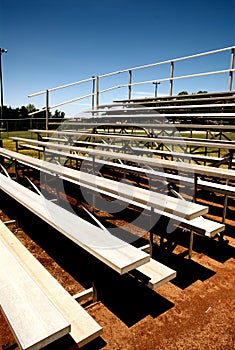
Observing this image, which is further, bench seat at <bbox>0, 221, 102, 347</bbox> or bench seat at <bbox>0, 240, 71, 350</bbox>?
bench seat at <bbox>0, 221, 102, 347</bbox>

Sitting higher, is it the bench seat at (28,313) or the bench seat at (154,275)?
the bench seat at (28,313)

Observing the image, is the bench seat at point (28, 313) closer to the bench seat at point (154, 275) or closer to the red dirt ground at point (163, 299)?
the red dirt ground at point (163, 299)

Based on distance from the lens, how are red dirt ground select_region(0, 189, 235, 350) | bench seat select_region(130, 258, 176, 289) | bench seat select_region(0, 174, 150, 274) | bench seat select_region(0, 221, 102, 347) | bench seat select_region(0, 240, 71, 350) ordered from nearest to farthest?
bench seat select_region(0, 240, 71, 350) → bench seat select_region(0, 221, 102, 347) → bench seat select_region(0, 174, 150, 274) → red dirt ground select_region(0, 189, 235, 350) → bench seat select_region(130, 258, 176, 289)

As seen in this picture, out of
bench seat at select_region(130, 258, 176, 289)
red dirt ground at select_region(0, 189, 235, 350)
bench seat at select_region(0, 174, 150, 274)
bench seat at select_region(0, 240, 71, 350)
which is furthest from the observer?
bench seat at select_region(130, 258, 176, 289)

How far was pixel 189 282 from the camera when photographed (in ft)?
6.86

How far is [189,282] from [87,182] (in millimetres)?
1169

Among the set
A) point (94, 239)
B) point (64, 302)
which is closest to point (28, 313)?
point (64, 302)

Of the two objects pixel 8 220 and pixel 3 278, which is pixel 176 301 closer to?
pixel 3 278

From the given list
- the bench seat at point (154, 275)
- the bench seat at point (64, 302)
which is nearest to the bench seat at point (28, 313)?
the bench seat at point (64, 302)

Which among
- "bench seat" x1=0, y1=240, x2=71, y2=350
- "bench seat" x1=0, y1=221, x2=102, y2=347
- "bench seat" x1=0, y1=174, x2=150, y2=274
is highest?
"bench seat" x1=0, y1=174, x2=150, y2=274

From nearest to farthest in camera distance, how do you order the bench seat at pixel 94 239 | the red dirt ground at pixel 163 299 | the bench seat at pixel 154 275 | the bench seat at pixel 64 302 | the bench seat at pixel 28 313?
1. the bench seat at pixel 28 313
2. the bench seat at pixel 64 302
3. the bench seat at pixel 94 239
4. the red dirt ground at pixel 163 299
5. the bench seat at pixel 154 275

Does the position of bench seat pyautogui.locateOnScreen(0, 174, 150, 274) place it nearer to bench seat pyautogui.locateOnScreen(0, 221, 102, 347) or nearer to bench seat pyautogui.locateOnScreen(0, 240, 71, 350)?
bench seat pyautogui.locateOnScreen(0, 221, 102, 347)

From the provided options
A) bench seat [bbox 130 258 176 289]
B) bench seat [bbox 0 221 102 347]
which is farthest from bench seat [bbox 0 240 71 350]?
bench seat [bbox 130 258 176 289]

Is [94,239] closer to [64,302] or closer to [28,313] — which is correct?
[64,302]
